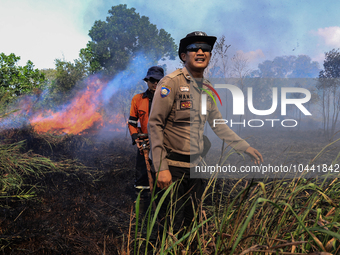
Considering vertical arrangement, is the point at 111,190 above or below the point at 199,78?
below

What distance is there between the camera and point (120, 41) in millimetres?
22172

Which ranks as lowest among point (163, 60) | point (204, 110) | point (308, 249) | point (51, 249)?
point (51, 249)

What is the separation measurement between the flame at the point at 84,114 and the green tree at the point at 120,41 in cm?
196

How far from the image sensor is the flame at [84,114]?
52.2ft

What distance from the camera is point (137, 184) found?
4.17 metres

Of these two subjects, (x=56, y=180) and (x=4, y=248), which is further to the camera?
(x=56, y=180)

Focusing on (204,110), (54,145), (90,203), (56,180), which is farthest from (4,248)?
(54,145)

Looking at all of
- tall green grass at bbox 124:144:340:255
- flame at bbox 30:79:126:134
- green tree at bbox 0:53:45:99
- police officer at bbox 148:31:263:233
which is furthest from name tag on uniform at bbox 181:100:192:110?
green tree at bbox 0:53:45:99

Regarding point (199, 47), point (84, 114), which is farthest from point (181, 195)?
point (84, 114)

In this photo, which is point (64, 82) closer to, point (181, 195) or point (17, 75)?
point (17, 75)

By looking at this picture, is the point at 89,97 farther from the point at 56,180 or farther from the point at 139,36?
the point at 56,180

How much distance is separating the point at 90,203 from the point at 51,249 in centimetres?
172

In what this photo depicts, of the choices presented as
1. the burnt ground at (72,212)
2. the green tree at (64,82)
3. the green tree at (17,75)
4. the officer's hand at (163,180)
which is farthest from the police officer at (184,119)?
the green tree at (17,75)

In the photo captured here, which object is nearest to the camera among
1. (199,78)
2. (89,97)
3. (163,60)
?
(199,78)
